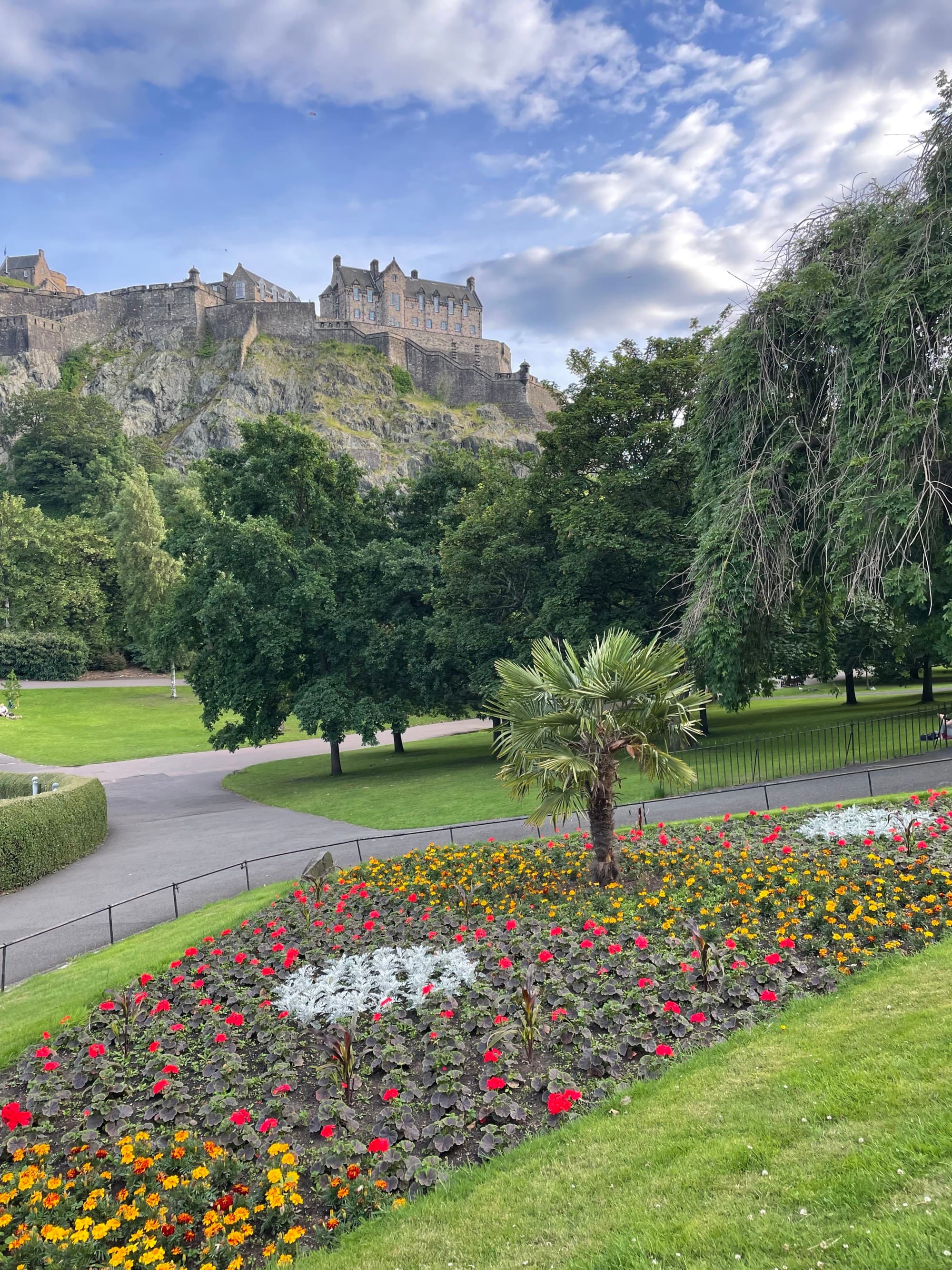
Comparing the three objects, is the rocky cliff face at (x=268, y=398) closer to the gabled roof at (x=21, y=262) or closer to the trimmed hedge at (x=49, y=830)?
the gabled roof at (x=21, y=262)

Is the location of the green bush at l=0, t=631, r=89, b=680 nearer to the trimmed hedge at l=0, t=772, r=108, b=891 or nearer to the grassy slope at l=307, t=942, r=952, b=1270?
the trimmed hedge at l=0, t=772, r=108, b=891

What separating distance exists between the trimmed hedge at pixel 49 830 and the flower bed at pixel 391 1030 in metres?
8.73

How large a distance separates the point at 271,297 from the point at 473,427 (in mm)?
45908

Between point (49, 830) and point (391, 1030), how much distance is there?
43.8 ft

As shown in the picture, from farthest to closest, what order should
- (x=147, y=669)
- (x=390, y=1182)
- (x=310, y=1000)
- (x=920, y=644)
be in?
1. (x=147, y=669)
2. (x=920, y=644)
3. (x=310, y=1000)
4. (x=390, y=1182)

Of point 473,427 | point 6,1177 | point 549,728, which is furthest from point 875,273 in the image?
point 473,427

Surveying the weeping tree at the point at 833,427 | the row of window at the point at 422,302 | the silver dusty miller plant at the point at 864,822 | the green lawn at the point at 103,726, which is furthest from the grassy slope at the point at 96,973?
the row of window at the point at 422,302

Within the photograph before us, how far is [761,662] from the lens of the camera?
18.1 meters

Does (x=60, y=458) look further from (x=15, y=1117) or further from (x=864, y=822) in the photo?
(x=15, y=1117)

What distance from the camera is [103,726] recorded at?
4634 centimetres

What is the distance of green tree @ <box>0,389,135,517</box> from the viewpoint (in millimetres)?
78875

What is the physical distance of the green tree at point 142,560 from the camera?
197 ft

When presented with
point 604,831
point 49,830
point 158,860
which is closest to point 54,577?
point 49,830

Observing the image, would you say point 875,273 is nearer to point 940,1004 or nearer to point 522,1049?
point 940,1004
